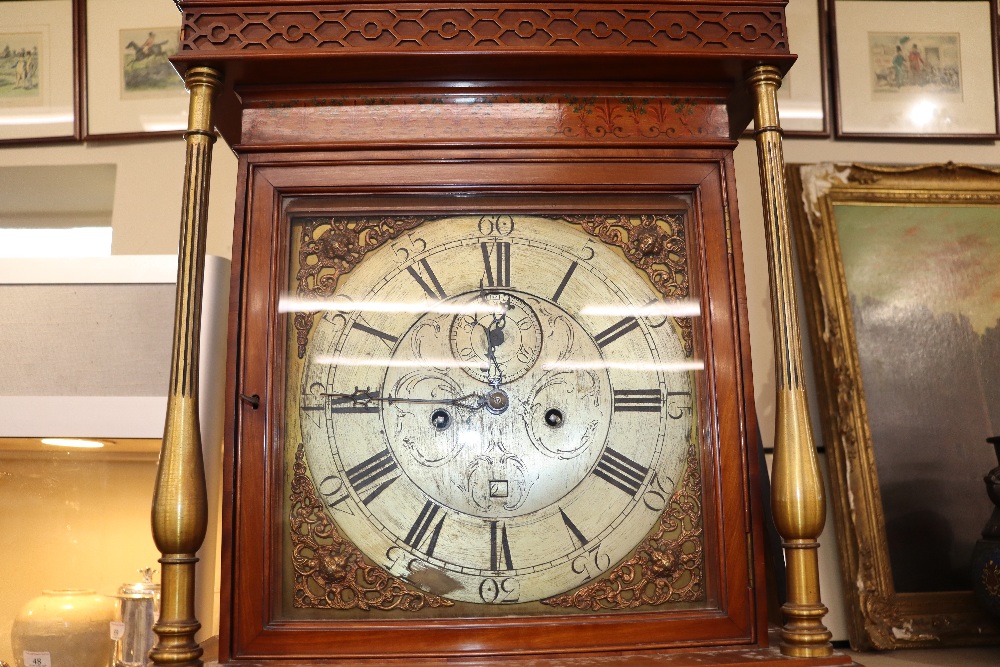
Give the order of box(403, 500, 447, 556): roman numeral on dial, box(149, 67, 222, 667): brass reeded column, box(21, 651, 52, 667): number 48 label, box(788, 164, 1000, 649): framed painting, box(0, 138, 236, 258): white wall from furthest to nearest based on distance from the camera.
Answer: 1. box(0, 138, 236, 258): white wall
2. box(788, 164, 1000, 649): framed painting
3. box(21, 651, 52, 667): number 48 label
4. box(403, 500, 447, 556): roman numeral on dial
5. box(149, 67, 222, 667): brass reeded column

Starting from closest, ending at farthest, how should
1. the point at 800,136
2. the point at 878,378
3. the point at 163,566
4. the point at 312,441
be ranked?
the point at 163,566 < the point at 312,441 < the point at 878,378 < the point at 800,136

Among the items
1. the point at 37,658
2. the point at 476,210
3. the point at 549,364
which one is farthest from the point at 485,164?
the point at 37,658

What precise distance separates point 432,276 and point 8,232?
1.23m

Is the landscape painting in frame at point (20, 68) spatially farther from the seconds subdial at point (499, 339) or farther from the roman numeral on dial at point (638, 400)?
the roman numeral on dial at point (638, 400)

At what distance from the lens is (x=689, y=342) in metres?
1.22

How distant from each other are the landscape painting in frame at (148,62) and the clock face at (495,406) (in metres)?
0.89

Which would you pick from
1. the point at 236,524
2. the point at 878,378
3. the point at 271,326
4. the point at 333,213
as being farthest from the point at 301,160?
the point at 878,378

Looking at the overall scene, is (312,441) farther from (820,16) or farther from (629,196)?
(820,16)

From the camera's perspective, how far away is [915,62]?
6.00ft

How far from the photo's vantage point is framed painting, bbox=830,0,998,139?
181cm

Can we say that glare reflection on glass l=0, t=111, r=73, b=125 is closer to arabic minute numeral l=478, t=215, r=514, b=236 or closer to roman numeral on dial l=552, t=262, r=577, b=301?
arabic minute numeral l=478, t=215, r=514, b=236

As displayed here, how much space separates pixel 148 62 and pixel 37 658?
117 cm

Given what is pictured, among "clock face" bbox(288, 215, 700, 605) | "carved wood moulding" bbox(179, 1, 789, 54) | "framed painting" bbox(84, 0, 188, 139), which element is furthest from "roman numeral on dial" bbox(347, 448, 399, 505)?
"framed painting" bbox(84, 0, 188, 139)

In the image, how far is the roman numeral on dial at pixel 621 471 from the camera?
3.90 ft
